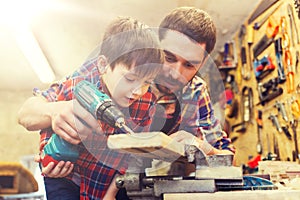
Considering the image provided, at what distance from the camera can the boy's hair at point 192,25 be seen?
40.9 inches

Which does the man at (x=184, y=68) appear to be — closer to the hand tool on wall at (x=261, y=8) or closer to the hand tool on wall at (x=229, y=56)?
the hand tool on wall at (x=261, y=8)

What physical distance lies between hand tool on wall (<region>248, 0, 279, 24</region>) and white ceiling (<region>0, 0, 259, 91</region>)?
0.03 meters

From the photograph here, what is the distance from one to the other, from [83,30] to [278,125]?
0.99m

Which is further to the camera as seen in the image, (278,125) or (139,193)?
(278,125)

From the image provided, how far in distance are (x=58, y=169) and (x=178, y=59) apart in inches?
15.9

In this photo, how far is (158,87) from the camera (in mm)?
1005

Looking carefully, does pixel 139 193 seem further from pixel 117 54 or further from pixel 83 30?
pixel 83 30

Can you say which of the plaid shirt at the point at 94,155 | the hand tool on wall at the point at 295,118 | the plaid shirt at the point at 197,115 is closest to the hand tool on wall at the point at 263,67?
the hand tool on wall at the point at 295,118

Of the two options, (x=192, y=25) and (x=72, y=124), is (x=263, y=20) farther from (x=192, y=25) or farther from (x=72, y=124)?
(x=72, y=124)

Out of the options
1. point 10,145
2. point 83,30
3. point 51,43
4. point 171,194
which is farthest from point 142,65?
point 10,145

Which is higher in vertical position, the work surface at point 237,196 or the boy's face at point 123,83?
the boy's face at point 123,83

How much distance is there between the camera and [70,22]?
1897 millimetres

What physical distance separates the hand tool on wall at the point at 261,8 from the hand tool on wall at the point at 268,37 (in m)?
0.06

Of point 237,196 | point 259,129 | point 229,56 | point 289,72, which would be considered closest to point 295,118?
point 289,72
